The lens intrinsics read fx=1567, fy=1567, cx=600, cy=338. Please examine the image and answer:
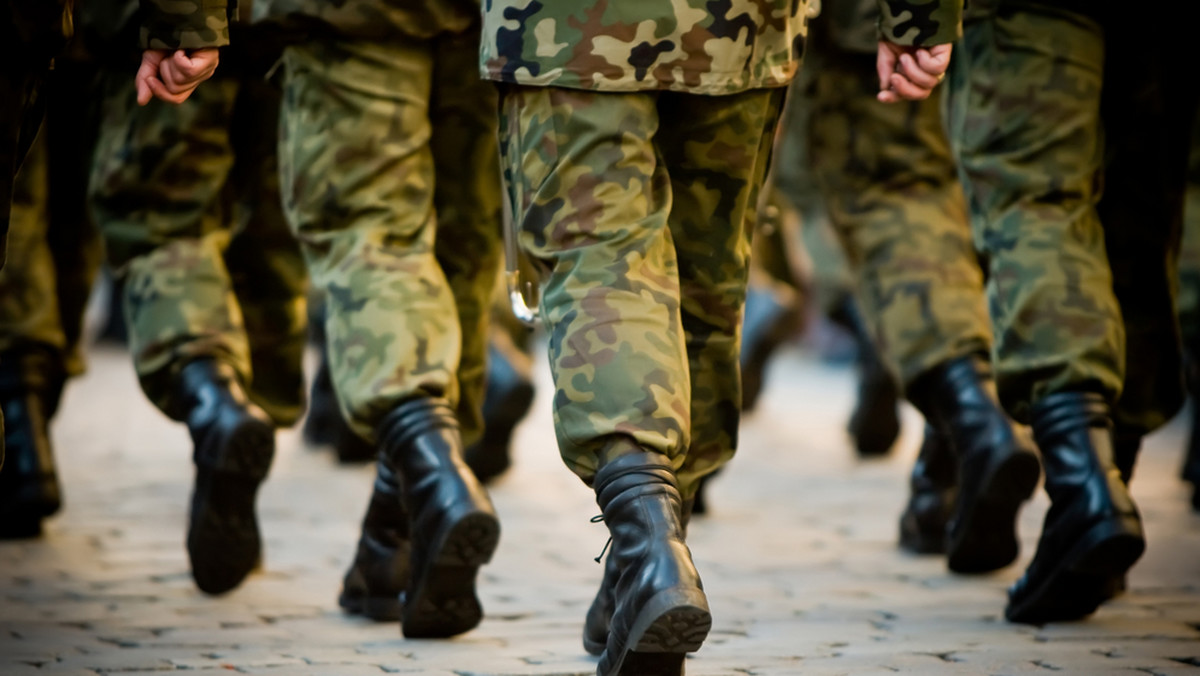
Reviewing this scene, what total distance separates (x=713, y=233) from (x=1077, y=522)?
2.70 feet

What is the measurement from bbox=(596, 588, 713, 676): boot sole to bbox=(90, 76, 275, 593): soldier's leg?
1.22 m

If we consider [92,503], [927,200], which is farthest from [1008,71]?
[92,503]

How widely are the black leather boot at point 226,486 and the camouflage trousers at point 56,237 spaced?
34.6 inches

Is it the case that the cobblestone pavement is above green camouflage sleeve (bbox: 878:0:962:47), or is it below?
below

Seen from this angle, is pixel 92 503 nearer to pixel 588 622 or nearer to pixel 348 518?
pixel 348 518

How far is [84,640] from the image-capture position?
278 cm

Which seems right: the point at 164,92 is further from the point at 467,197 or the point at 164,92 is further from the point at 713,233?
the point at 713,233

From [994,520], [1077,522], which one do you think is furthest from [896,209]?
[1077,522]

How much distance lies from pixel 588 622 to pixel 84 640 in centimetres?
91

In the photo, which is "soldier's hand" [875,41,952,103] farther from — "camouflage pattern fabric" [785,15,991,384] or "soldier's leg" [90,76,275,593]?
"soldier's leg" [90,76,275,593]

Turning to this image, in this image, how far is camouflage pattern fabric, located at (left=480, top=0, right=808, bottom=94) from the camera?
2285 mm

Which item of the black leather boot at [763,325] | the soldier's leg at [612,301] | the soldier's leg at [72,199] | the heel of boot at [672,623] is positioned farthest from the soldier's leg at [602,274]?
the black leather boot at [763,325]

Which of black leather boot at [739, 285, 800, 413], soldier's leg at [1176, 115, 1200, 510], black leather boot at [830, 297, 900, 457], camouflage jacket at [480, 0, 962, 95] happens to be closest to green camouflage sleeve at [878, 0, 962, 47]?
camouflage jacket at [480, 0, 962, 95]

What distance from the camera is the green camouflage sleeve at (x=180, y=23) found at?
2547 millimetres
